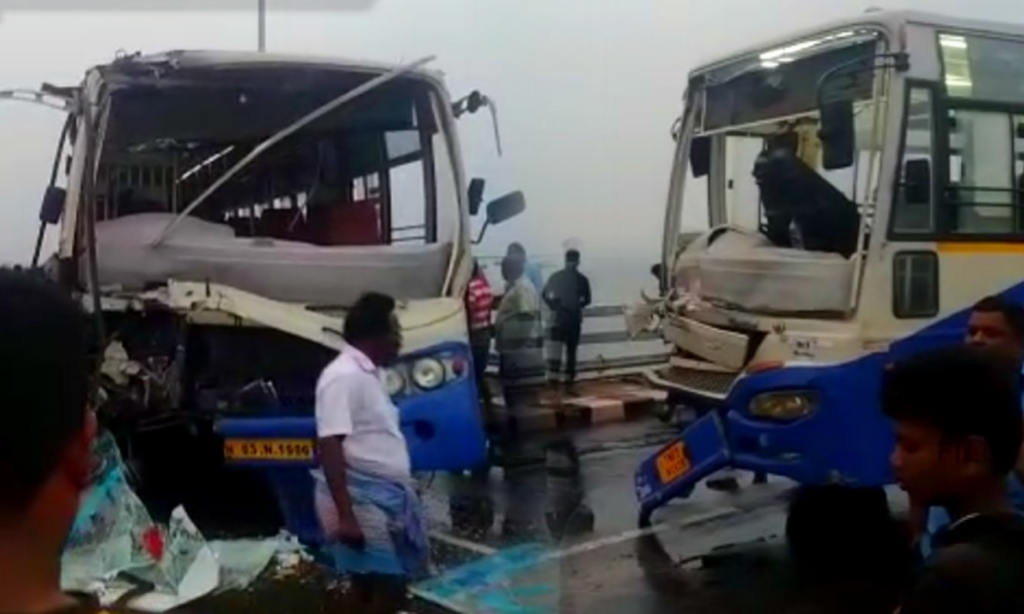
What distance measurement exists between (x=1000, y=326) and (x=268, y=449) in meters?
2.40

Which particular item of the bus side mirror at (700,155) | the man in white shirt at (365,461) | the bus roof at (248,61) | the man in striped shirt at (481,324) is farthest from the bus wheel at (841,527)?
the bus roof at (248,61)

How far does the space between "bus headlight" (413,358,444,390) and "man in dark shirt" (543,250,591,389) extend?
0.43 metres

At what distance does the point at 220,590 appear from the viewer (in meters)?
3.80

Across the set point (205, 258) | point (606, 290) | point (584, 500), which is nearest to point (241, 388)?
point (205, 258)

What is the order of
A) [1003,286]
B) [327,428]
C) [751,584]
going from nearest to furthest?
1. [327,428]
2. [751,584]
3. [1003,286]

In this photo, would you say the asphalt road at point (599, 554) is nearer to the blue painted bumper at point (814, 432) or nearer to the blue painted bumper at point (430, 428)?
the blue painted bumper at point (430, 428)

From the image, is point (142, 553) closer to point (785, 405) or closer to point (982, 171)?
point (785, 405)

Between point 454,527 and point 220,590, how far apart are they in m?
1.25

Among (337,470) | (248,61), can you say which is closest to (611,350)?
(248,61)

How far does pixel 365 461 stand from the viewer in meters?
3.15

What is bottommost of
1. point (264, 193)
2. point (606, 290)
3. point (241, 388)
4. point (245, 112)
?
point (241, 388)

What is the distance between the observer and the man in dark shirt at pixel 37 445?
0.91 meters

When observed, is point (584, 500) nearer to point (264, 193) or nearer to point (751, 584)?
point (751, 584)

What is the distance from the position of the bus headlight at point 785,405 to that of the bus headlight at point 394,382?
3.90ft
